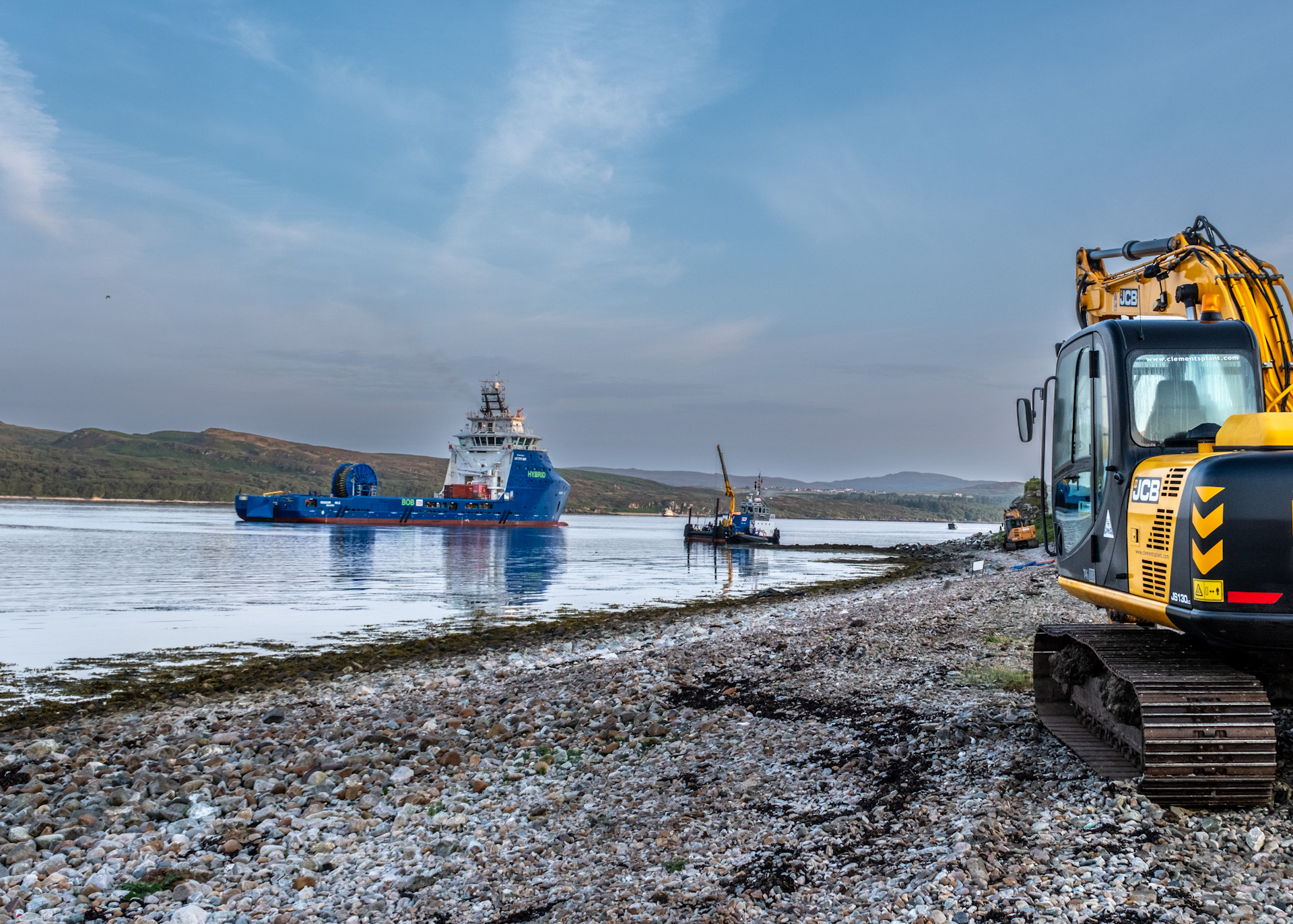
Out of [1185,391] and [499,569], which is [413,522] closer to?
[499,569]

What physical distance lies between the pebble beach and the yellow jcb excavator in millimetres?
397

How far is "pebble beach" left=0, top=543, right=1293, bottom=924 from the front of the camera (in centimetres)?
436

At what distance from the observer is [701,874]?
4910 millimetres

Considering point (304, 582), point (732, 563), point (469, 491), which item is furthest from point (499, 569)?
point (469, 491)

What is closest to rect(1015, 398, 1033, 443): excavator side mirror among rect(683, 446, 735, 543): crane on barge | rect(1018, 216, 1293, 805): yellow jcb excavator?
rect(1018, 216, 1293, 805): yellow jcb excavator

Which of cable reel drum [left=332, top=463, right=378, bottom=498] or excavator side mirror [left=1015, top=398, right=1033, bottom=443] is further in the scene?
cable reel drum [left=332, top=463, right=378, bottom=498]

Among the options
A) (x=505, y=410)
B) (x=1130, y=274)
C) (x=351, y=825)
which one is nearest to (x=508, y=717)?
(x=351, y=825)

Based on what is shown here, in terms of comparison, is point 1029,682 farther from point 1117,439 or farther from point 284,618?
point 284,618

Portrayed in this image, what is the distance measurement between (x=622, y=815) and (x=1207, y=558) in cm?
429

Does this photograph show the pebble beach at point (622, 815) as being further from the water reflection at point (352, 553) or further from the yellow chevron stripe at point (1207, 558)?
the water reflection at point (352, 553)

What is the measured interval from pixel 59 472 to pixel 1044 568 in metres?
207

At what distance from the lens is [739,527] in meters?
68.8

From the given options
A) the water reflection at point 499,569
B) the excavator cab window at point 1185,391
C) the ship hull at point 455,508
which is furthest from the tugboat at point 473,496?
the excavator cab window at point 1185,391

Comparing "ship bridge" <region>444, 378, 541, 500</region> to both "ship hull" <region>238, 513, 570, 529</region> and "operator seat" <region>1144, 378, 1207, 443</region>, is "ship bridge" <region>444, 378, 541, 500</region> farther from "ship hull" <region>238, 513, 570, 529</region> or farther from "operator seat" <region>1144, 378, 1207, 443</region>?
"operator seat" <region>1144, 378, 1207, 443</region>
